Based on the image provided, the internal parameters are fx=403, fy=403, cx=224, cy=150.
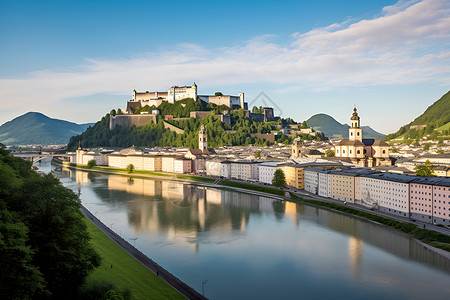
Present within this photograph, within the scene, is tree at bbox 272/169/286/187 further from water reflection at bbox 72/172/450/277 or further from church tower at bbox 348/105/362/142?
church tower at bbox 348/105/362/142

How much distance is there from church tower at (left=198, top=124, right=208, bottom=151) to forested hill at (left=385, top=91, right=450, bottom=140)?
34.7 meters

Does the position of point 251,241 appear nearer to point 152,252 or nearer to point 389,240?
point 152,252

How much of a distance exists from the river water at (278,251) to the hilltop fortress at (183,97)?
4424 centimetres

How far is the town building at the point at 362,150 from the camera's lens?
127ft

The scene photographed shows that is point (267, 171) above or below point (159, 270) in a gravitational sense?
above

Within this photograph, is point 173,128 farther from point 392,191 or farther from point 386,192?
point 392,191

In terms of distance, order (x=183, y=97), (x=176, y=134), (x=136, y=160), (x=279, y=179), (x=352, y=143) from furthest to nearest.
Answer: (x=183, y=97) → (x=176, y=134) → (x=136, y=160) → (x=352, y=143) → (x=279, y=179)

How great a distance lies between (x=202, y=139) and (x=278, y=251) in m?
40.2

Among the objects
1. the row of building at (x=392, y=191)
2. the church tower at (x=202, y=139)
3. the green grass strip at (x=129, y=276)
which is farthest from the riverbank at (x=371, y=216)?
the church tower at (x=202, y=139)

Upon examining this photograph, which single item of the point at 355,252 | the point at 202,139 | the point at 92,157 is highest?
the point at 202,139

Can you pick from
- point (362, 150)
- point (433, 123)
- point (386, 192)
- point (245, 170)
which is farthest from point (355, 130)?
point (433, 123)

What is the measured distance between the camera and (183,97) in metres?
67.8

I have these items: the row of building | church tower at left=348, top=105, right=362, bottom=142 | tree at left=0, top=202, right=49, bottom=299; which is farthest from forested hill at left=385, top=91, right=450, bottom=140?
tree at left=0, top=202, right=49, bottom=299

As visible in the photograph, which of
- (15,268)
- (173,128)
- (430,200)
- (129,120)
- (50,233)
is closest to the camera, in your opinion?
(15,268)
